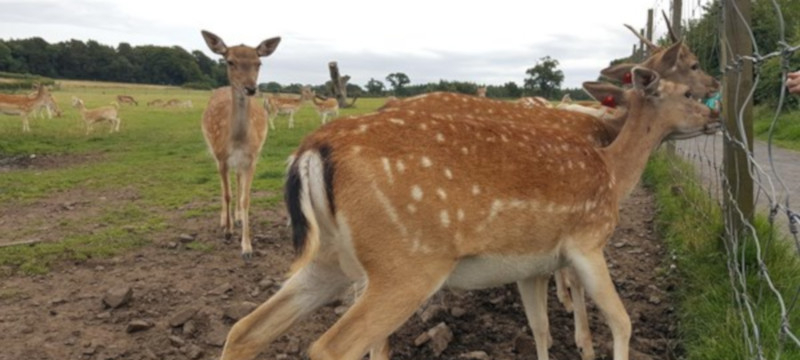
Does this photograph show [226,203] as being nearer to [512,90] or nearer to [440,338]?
[440,338]

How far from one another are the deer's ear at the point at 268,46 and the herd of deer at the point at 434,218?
5.19 m

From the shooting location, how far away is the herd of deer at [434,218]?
2992 mm

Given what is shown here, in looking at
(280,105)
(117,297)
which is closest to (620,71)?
(117,297)

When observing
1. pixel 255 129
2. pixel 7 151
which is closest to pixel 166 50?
pixel 7 151

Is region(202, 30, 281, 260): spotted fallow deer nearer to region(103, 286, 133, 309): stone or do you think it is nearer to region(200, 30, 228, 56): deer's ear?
region(200, 30, 228, 56): deer's ear

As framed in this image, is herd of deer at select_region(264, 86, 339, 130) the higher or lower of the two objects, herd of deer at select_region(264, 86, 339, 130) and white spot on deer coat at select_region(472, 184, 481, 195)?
the lower

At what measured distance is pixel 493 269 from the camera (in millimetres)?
3295

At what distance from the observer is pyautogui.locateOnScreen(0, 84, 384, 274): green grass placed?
6570mm

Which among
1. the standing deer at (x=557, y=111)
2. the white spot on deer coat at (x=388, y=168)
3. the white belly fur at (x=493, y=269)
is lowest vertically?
the white belly fur at (x=493, y=269)

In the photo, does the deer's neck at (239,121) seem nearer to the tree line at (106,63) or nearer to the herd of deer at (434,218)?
the herd of deer at (434,218)

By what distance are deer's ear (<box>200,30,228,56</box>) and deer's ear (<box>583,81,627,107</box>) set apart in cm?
482

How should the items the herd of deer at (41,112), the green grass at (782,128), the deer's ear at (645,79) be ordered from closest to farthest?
1. the deer's ear at (645,79)
2. the green grass at (782,128)
3. the herd of deer at (41,112)

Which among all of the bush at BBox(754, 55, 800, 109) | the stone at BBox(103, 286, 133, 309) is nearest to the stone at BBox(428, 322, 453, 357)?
the stone at BBox(103, 286, 133, 309)

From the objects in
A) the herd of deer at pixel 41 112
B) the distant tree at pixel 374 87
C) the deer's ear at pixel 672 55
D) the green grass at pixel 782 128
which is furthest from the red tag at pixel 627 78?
the distant tree at pixel 374 87
